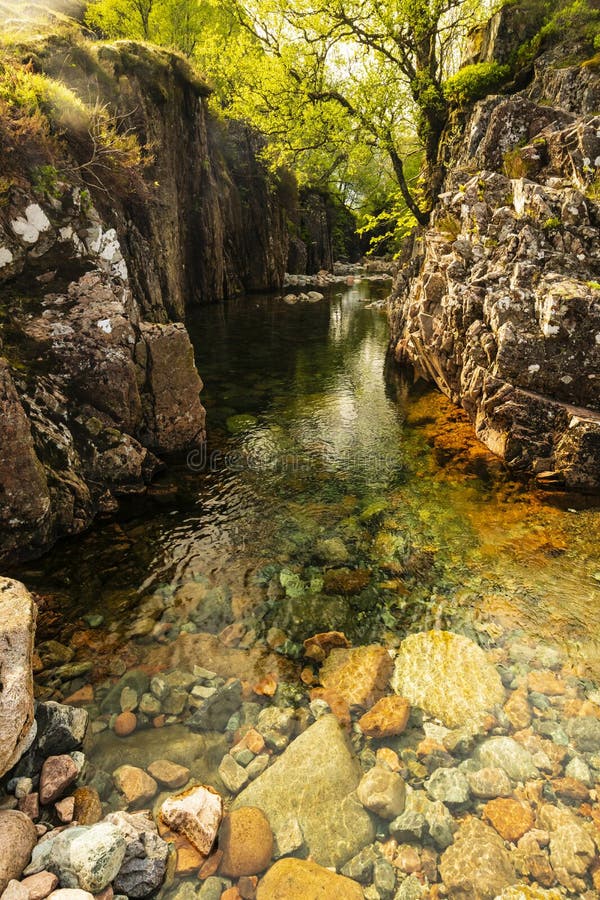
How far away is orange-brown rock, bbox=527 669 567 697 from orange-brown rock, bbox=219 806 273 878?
3.65 meters

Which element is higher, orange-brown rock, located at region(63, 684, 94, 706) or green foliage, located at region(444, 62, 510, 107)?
green foliage, located at region(444, 62, 510, 107)

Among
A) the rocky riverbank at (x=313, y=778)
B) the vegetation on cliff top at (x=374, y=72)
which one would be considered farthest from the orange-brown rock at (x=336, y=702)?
the vegetation on cliff top at (x=374, y=72)

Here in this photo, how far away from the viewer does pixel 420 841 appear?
421cm

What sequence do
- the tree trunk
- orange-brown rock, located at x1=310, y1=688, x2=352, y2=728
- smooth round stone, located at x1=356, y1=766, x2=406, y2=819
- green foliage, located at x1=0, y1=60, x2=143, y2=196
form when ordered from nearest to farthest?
smooth round stone, located at x1=356, y1=766, x2=406, y2=819
orange-brown rock, located at x1=310, y1=688, x2=352, y2=728
green foliage, located at x1=0, y1=60, x2=143, y2=196
the tree trunk

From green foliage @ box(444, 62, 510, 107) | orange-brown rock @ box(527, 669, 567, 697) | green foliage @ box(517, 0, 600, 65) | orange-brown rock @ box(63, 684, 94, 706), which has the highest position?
green foliage @ box(517, 0, 600, 65)

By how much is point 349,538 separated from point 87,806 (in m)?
Answer: 5.70

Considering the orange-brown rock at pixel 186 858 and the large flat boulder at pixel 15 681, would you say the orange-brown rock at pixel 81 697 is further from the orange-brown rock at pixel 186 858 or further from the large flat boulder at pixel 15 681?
the orange-brown rock at pixel 186 858

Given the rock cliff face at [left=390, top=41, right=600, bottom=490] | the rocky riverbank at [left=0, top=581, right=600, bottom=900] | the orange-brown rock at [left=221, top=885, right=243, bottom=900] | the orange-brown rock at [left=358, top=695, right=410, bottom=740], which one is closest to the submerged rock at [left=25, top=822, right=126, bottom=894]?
the rocky riverbank at [left=0, top=581, right=600, bottom=900]

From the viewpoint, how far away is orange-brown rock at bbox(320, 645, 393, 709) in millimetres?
5637

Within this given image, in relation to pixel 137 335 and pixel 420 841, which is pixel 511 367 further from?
pixel 420 841

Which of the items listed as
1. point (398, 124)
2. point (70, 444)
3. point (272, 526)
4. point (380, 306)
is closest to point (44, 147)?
point (70, 444)

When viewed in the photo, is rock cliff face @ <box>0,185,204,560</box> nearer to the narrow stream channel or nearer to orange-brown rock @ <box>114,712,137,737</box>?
the narrow stream channel

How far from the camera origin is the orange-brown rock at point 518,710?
17.3ft

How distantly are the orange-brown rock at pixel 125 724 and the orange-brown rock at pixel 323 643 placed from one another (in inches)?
91.6
